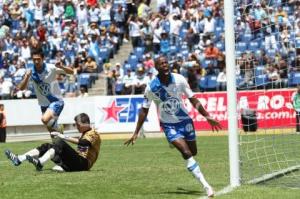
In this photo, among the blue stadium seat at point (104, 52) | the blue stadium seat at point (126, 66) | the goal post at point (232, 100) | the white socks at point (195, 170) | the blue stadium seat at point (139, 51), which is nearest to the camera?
the white socks at point (195, 170)

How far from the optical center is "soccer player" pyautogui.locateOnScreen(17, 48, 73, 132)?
1770cm

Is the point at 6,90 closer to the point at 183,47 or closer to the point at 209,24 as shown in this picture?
the point at 183,47

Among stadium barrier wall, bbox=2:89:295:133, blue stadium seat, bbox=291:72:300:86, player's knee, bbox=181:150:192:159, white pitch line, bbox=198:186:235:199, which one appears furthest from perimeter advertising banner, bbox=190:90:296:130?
player's knee, bbox=181:150:192:159

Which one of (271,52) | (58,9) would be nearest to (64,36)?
(58,9)

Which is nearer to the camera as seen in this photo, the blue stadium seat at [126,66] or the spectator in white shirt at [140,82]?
the spectator in white shirt at [140,82]

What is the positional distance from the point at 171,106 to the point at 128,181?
2037 mm

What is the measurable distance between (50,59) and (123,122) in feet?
26.7

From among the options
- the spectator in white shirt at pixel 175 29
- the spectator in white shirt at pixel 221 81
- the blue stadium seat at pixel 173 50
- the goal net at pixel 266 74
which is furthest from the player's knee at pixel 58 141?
the spectator in white shirt at pixel 175 29

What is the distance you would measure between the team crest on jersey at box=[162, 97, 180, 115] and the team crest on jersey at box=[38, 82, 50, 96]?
613 centimetres

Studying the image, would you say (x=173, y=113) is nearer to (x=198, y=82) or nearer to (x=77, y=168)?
(x=77, y=168)

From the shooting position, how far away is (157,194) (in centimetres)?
1213

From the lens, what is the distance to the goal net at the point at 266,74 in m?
14.8

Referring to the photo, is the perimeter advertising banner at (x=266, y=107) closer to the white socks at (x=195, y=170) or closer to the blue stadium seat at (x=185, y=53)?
the blue stadium seat at (x=185, y=53)

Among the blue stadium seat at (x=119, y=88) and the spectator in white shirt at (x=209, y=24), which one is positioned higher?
the spectator in white shirt at (x=209, y=24)
